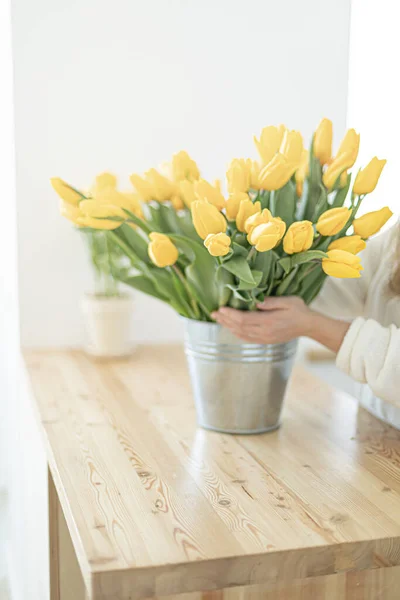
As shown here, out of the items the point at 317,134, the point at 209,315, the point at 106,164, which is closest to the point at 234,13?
the point at 106,164

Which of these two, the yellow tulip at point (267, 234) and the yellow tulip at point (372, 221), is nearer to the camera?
the yellow tulip at point (267, 234)

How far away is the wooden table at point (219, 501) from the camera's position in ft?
2.72

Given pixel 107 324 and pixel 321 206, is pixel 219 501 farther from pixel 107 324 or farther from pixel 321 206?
pixel 107 324

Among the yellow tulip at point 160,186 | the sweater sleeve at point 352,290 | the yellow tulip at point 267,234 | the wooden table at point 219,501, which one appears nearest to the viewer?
the wooden table at point 219,501

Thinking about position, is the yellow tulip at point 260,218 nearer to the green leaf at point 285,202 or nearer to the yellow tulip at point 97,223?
the green leaf at point 285,202

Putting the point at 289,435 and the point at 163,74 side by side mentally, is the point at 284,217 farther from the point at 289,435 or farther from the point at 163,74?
the point at 163,74

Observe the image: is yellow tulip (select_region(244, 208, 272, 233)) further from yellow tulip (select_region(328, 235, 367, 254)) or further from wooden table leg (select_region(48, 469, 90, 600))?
wooden table leg (select_region(48, 469, 90, 600))

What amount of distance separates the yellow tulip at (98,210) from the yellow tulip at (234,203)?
183 millimetres

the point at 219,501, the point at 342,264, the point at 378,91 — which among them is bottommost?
the point at 219,501

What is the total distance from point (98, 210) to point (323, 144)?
37 cm

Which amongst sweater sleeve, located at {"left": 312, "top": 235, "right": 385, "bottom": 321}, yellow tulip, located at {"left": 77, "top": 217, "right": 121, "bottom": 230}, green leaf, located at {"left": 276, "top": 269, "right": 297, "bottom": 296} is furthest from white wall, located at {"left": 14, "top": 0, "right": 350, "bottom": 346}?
green leaf, located at {"left": 276, "top": 269, "right": 297, "bottom": 296}

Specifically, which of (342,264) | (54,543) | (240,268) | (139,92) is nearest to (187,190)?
(240,268)

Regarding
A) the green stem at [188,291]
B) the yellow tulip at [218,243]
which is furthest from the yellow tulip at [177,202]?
the yellow tulip at [218,243]

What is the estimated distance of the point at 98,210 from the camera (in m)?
1.14
